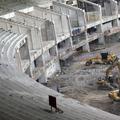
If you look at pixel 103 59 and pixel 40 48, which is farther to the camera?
pixel 103 59

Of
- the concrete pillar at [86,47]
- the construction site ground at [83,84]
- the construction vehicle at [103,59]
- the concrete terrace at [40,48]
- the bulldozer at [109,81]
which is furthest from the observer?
the concrete pillar at [86,47]

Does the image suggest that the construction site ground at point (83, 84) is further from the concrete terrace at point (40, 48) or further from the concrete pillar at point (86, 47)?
the concrete pillar at point (86, 47)

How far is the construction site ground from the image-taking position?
95.9ft

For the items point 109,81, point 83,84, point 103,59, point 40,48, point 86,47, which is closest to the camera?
point 109,81

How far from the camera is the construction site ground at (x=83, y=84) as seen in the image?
2924cm

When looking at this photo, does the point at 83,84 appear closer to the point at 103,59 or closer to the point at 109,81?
the point at 109,81

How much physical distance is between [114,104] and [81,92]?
14.4ft

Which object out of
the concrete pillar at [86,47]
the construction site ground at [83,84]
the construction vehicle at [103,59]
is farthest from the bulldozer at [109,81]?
the concrete pillar at [86,47]

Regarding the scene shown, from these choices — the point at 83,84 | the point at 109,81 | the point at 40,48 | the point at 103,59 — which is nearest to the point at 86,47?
the point at 103,59

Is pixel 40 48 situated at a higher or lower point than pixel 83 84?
higher

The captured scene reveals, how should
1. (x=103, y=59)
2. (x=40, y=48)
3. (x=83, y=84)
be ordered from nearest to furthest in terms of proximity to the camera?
(x=83, y=84) → (x=40, y=48) → (x=103, y=59)

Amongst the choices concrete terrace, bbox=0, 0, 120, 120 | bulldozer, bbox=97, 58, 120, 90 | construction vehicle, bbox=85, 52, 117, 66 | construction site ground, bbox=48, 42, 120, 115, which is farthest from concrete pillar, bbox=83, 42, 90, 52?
bulldozer, bbox=97, 58, 120, 90

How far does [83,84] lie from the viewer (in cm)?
3406

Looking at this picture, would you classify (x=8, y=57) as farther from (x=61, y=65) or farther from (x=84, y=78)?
(x=61, y=65)
